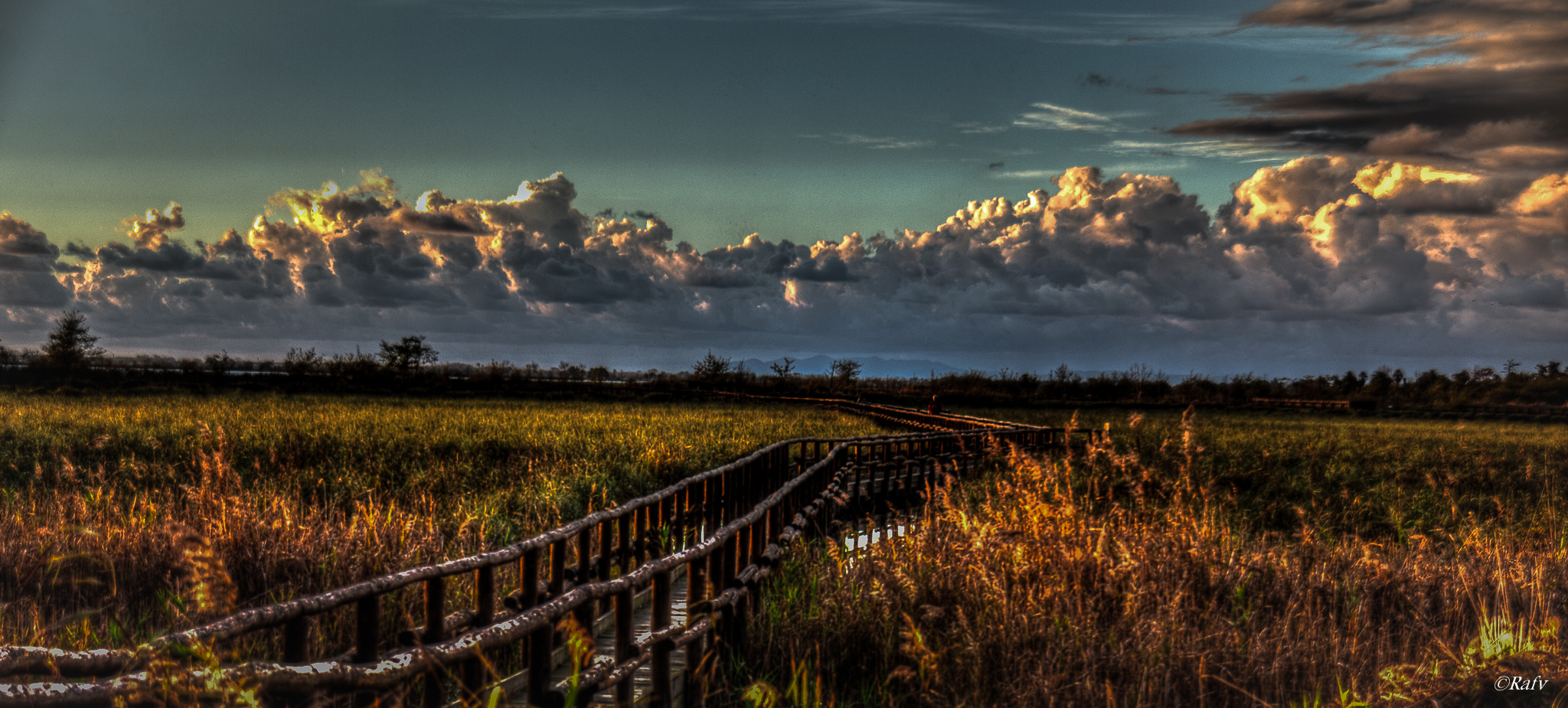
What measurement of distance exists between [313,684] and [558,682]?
2.50 m

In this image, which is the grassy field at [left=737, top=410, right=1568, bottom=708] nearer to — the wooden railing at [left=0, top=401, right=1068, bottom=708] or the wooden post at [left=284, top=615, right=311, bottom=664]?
the wooden railing at [left=0, top=401, right=1068, bottom=708]

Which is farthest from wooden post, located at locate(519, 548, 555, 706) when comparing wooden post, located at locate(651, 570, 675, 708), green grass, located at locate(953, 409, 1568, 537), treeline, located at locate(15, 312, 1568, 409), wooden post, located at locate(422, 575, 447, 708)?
treeline, located at locate(15, 312, 1568, 409)

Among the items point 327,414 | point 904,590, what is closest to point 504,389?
point 327,414

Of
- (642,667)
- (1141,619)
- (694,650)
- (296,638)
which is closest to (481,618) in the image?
(296,638)

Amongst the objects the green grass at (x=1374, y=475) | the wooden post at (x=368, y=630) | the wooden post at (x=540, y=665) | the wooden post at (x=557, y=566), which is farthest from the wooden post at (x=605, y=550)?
the green grass at (x=1374, y=475)

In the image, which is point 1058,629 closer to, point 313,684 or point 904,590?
point 904,590

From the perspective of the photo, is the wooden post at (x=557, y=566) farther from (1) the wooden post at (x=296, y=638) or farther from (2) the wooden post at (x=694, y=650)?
(1) the wooden post at (x=296, y=638)

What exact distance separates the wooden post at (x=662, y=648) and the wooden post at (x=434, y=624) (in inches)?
46.6

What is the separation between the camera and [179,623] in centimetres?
680

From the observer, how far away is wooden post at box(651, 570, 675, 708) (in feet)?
14.3

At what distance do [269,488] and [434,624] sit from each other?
13.2 metres

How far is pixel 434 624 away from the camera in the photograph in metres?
3.30

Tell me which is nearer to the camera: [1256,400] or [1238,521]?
[1238,521]

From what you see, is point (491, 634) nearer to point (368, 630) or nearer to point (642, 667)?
point (368, 630)
